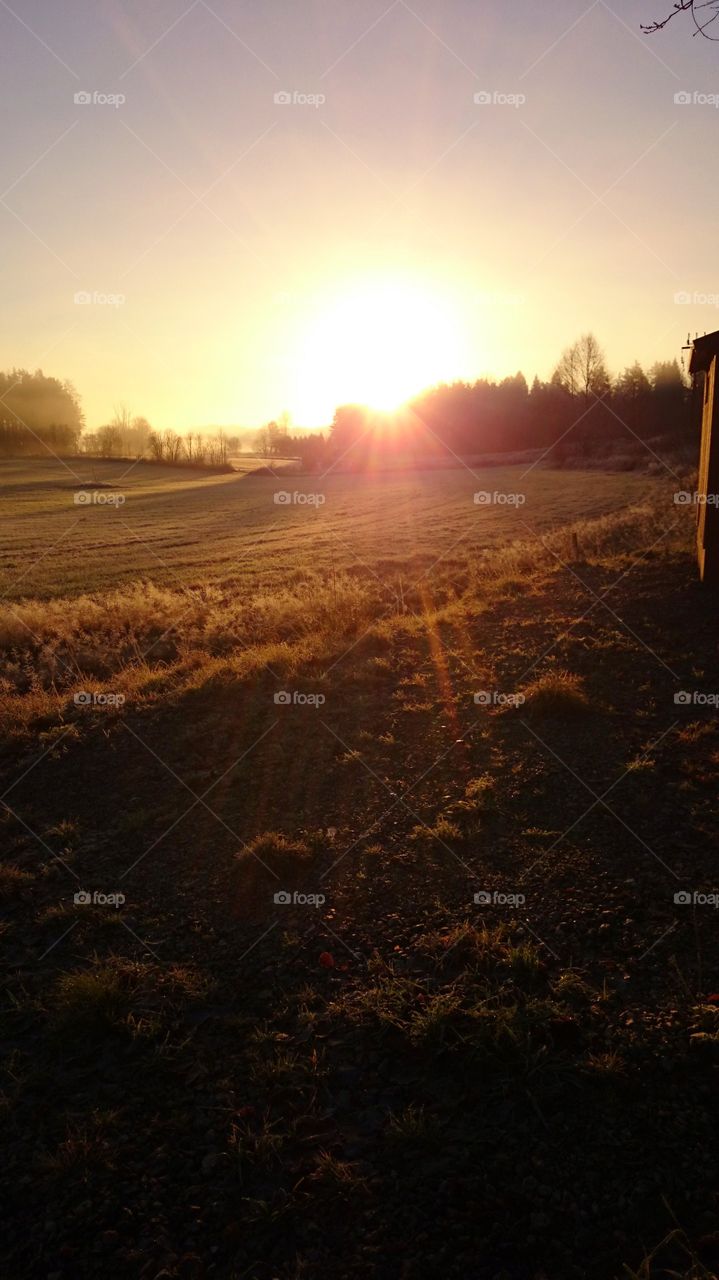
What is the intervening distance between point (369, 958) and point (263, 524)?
3725 centimetres

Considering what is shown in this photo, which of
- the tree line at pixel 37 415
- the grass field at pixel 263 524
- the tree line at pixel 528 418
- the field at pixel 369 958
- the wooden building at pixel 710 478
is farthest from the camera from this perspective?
the tree line at pixel 37 415

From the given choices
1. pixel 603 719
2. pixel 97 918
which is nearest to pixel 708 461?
pixel 603 719

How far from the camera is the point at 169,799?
718 cm

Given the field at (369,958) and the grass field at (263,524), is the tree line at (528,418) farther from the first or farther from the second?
the field at (369,958)

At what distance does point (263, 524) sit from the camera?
40.5 meters

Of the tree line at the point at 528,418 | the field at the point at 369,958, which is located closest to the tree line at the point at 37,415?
the tree line at the point at 528,418

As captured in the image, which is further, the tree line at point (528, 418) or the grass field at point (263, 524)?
the tree line at point (528, 418)

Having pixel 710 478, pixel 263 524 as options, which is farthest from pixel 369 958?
pixel 263 524

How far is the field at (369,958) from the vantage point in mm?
3010

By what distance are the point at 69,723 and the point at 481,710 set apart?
17.4ft

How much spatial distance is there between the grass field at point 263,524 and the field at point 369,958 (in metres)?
13.9

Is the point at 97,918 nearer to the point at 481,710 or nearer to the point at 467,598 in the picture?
the point at 481,710

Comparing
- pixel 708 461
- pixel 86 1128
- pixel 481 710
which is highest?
pixel 708 461

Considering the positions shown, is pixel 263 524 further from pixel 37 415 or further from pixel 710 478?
pixel 37 415
